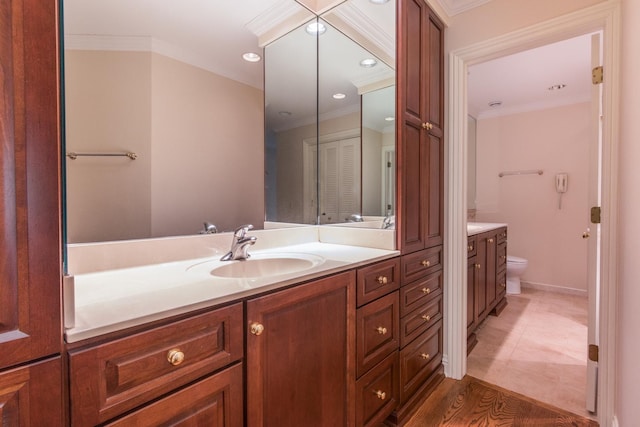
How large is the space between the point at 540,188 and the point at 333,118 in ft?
10.4

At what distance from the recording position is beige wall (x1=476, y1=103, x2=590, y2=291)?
354cm

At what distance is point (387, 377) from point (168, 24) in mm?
1893

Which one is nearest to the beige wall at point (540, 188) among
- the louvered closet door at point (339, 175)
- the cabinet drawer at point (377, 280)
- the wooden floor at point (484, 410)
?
the wooden floor at point (484, 410)

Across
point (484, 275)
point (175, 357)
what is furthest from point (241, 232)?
point (484, 275)

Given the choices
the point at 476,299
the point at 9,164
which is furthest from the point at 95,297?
the point at 476,299

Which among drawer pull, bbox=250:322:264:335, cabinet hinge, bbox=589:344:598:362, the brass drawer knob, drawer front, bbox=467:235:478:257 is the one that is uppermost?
drawer front, bbox=467:235:478:257

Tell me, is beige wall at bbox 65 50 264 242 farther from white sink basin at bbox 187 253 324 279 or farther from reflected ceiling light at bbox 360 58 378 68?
reflected ceiling light at bbox 360 58 378 68

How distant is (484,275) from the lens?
2564 mm

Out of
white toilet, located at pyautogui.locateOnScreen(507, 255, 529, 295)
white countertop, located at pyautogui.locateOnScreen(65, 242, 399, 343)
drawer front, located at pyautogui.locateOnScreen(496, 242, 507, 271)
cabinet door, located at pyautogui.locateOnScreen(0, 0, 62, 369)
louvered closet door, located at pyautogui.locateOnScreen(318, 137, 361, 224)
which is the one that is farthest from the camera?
white toilet, located at pyautogui.locateOnScreen(507, 255, 529, 295)

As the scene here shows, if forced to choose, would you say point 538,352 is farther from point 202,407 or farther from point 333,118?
point 202,407

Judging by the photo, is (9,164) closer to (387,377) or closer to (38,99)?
(38,99)

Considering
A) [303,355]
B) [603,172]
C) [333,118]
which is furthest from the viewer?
[333,118]

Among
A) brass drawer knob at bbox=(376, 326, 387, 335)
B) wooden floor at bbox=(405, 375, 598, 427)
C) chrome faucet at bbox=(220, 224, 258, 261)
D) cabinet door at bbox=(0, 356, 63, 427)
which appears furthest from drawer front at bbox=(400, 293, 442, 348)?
cabinet door at bbox=(0, 356, 63, 427)

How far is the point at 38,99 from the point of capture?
0.52m
